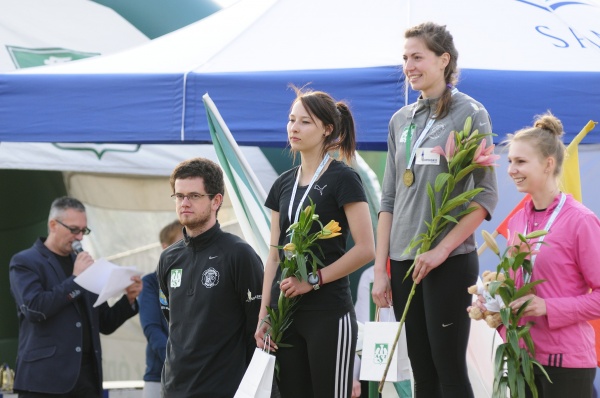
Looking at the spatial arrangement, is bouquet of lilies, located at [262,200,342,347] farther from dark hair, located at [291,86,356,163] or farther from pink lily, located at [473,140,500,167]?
pink lily, located at [473,140,500,167]

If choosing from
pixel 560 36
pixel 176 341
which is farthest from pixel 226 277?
pixel 560 36

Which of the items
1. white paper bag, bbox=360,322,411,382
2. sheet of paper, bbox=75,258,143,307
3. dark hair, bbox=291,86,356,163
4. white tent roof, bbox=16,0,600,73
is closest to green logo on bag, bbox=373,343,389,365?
white paper bag, bbox=360,322,411,382

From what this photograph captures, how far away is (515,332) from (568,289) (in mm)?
233

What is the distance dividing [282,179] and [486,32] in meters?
1.84

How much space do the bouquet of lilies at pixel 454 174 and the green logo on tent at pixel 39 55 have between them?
18.2 ft

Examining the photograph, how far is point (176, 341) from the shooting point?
167 inches

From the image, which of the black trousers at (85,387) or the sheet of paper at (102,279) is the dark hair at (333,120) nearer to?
the sheet of paper at (102,279)

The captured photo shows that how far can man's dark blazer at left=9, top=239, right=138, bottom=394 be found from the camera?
18.9ft

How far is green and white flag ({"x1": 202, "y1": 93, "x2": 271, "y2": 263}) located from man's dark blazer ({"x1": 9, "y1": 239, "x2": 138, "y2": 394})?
1.30 metres

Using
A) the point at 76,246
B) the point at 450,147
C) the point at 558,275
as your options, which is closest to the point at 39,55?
the point at 76,246

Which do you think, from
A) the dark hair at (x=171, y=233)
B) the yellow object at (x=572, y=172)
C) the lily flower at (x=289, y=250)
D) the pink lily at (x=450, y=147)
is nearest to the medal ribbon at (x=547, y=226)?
the pink lily at (x=450, y=147)

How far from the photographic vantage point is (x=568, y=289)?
11.1 feet

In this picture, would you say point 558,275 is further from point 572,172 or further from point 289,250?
point 572,172

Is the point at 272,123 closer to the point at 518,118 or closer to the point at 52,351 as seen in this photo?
the point at 518,118
